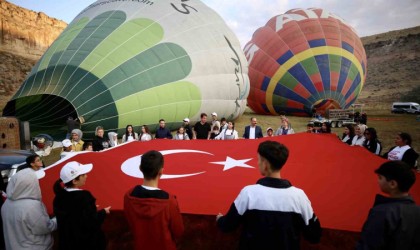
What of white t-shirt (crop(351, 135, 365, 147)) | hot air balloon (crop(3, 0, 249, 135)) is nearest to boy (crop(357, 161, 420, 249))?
white t-shirt (crop(351, 135, 365, 147))

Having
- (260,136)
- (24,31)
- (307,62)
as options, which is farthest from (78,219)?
(24,31)

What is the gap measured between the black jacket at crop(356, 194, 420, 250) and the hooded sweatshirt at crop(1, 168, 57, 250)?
2241 mm

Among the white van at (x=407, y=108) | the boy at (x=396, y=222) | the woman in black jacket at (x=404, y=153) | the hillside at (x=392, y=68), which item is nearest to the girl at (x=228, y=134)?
the woman in black jacket at (x=404, y=153)

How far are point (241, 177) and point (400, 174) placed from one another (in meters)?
1.68

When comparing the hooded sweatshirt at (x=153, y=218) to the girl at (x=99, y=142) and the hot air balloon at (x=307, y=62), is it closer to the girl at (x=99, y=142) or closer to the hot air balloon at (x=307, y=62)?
the girl at (x=99, y=142)

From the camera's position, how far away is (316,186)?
2902 millimetres

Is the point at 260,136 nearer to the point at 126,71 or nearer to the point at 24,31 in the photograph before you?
the point at 126,71

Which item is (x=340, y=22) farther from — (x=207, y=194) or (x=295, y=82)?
(x=207, y=194)

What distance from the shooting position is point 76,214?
6.95 feet

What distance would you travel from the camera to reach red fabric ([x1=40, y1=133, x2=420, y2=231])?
2.50 meters

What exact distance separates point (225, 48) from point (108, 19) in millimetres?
3904

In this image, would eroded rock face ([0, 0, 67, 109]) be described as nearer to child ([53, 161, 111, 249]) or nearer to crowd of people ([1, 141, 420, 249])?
crowd of people ([1, 141, 420, 249])

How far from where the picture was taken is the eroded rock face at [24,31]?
63228mm

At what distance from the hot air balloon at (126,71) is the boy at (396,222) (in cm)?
706
